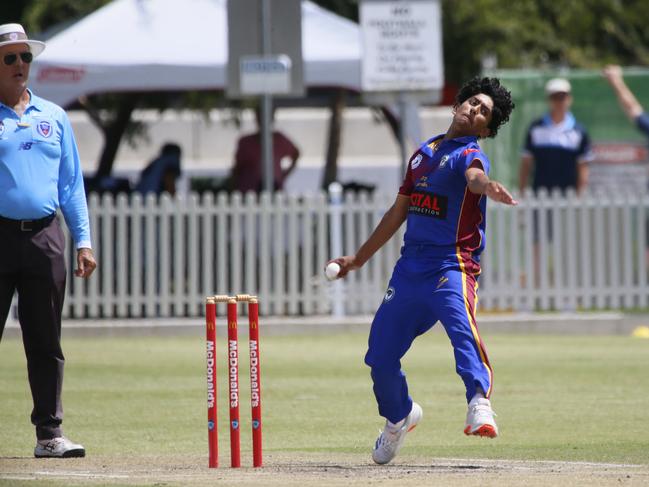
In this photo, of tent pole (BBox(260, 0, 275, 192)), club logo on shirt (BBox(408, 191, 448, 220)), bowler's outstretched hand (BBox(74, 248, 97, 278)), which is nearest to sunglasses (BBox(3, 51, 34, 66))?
bowler's outstretched hand (BBox(74, 248, 97, 278))

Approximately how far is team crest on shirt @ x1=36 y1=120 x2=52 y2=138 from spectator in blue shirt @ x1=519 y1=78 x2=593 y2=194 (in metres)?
10.6

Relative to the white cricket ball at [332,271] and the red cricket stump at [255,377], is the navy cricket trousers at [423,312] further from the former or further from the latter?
the red cricket stump at [255,377]

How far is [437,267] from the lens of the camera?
8.14 meters

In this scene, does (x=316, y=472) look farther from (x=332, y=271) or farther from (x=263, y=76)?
(x=263, y=76)

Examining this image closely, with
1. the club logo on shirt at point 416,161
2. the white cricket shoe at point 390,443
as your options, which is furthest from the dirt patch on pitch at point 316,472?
the club logo on shirt at point 416,161

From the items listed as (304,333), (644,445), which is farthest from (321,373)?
(644,445)

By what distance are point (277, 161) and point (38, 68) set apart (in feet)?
11.2

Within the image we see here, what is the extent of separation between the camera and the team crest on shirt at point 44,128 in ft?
28.2

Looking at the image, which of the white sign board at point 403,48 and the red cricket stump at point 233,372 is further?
the white sign board at point 403,48

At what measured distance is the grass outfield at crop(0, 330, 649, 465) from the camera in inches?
369

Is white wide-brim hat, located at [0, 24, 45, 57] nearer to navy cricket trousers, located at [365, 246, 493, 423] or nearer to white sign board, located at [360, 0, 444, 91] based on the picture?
navy cricket trousers, located at [365, 246, 493, 423]

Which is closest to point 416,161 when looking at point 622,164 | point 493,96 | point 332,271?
point 493,96

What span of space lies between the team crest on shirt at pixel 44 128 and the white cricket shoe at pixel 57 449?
1.65 metres

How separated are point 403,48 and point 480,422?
35.2ft
